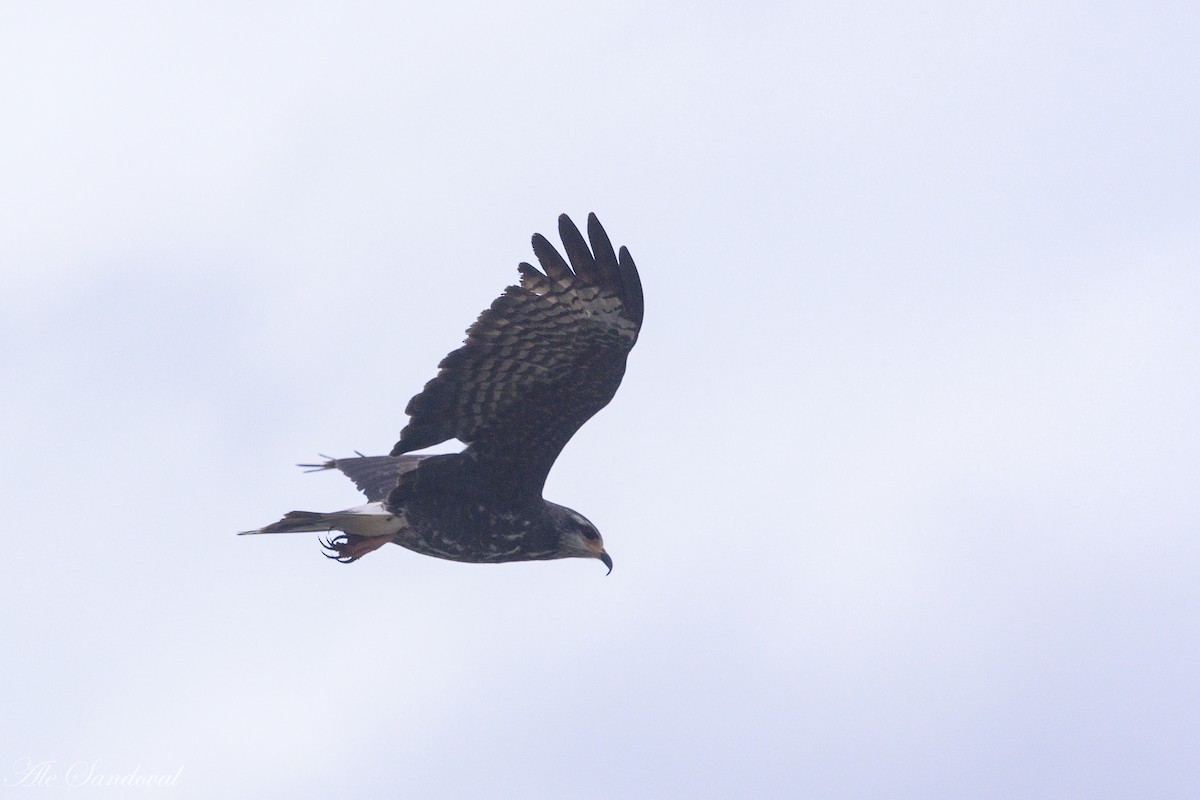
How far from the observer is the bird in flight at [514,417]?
38.0ft

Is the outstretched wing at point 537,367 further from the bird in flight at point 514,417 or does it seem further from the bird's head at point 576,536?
the bird's head at point 576,536

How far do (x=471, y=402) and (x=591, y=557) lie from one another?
1493 mm

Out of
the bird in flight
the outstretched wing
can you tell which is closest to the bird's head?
the bird in flight

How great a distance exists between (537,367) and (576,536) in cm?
137

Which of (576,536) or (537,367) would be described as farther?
(576,536)

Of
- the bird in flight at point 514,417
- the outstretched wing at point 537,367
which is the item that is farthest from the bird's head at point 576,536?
the outstretched wing at point 537,367

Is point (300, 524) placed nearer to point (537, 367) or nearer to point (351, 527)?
point (351, 527)

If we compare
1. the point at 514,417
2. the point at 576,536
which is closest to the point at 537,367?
the point at 514,417

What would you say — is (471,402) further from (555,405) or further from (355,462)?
(355,462)

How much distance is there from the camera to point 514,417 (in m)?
12.1

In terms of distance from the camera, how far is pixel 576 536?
12.5m

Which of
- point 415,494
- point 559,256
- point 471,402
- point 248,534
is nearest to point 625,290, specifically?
point 559,256

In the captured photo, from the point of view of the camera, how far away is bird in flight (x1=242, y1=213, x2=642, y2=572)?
38.0ft

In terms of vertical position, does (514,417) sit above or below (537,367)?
below
